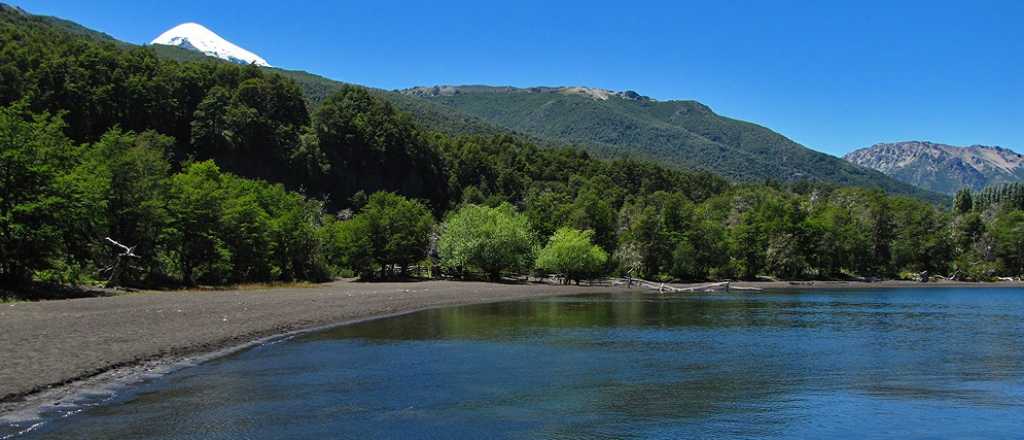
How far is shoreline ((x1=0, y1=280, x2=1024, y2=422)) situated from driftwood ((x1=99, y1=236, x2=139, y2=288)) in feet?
15.6

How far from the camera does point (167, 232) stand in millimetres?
60500

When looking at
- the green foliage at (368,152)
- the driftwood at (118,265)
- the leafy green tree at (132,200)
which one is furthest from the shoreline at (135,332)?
the green foliage at (368,152)

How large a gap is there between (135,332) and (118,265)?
27.5m

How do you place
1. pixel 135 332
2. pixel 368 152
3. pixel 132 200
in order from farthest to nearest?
pixel 368 152, pixel 132 200, pixel 135 332

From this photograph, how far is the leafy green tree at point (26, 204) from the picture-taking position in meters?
43.8

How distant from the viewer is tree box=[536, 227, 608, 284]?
4195 inches

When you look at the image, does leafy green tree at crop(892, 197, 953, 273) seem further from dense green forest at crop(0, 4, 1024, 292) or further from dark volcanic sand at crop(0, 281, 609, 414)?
dark volcanic sand at crop(0, 281, 609, 414)

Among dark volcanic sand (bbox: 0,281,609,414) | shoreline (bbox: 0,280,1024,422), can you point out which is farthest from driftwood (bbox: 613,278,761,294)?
dark volcanic sand (bbox: 0,281,609,414)

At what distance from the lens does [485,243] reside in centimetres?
9812

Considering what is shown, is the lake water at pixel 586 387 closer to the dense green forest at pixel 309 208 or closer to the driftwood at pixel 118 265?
the driftwood at pixel 118 265

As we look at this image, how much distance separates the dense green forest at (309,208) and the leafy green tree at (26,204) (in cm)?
12

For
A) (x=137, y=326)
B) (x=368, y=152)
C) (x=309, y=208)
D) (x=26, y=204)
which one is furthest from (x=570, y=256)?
(x=137, y=326)

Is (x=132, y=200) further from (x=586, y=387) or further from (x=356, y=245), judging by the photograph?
(x=586, y=387)

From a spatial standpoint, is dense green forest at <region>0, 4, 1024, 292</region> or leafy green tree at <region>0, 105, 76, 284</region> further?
dense green forest at <region>0, 4, 1024, 292</region>
